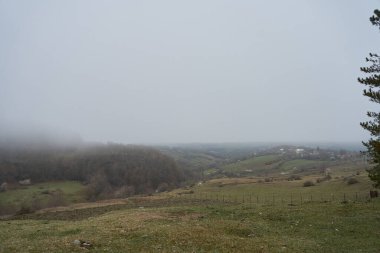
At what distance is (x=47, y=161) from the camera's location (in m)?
192

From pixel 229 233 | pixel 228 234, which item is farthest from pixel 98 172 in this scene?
pixel 228 234

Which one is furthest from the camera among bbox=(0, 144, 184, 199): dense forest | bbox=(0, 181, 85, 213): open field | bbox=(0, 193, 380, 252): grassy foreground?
bbox=(0, 144, 184, 199): dense forest

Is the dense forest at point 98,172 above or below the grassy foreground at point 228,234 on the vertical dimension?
below

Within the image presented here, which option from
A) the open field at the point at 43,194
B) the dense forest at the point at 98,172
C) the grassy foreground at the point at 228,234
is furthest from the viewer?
the dense forest at the point at 98,172

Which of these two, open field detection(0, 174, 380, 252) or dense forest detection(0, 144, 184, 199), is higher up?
open field detection(0, 174, 380, 252)

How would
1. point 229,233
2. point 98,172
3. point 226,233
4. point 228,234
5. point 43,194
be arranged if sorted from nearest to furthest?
point 228,234, point 226,233, point 229,233, point 43,194, point 98,172

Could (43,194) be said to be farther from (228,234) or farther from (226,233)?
(228,234)

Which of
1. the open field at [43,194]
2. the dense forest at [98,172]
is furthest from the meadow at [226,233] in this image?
the dense forest at [98,172]

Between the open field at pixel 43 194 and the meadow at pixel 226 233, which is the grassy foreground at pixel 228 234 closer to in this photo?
the meadow at pixel 226 233

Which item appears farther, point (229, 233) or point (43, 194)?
point (43, 194)

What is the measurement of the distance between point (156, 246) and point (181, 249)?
186cm

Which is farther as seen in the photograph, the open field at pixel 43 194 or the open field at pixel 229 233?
the open field at pixel 43 194

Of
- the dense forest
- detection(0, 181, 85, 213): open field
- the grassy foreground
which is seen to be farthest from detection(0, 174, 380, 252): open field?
the dense forest

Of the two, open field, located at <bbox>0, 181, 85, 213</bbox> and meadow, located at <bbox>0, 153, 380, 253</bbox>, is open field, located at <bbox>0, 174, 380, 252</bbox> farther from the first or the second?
open field, located at <bbox>0, 181, 85, 213</bbox>
